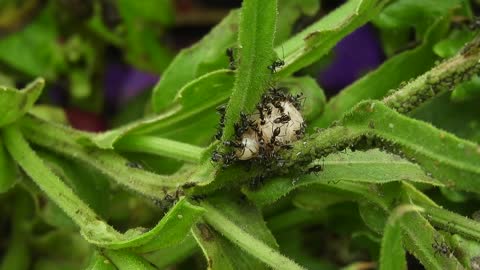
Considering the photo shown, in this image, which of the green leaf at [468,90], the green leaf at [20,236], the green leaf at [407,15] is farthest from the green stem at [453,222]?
the green leaf at [20,236]

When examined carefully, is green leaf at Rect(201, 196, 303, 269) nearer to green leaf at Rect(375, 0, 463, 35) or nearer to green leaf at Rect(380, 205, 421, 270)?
green leaf at Rect(380, 205, 421, 270)

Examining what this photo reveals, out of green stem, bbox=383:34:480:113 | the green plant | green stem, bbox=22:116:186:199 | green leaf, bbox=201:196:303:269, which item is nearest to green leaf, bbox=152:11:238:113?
the green plant

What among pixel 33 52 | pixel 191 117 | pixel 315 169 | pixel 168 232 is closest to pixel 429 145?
pixel 315 169

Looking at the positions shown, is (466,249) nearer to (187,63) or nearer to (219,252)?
(219,252)

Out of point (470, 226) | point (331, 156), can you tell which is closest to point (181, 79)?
point (331, 156)

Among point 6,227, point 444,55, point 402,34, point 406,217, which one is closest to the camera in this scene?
point 406,217

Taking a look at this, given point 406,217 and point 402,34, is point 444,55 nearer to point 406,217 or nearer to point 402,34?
point 402,34

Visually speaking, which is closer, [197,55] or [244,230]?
[244,230]

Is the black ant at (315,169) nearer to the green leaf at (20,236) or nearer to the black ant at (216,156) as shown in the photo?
the black ant at (216,156)
